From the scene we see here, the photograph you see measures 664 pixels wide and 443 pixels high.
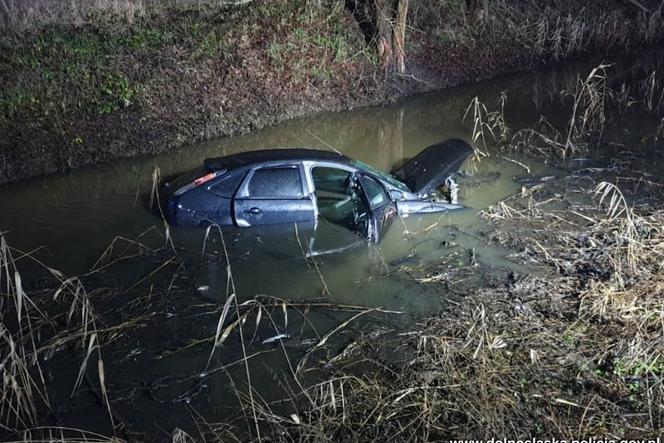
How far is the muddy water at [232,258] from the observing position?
6418 millimetres

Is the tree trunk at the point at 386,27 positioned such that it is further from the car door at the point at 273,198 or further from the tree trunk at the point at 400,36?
the car door at the point at 273,198

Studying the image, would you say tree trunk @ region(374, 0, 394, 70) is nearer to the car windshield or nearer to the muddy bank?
the muddy bank

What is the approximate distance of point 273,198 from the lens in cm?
925

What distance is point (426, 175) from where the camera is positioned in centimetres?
992

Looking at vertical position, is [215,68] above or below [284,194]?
above

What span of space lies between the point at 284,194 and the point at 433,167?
2563 millimetres

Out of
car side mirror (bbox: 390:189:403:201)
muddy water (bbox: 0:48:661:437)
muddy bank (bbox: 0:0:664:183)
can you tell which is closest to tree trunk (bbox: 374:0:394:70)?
muddy bank (bbox: 0:0:664:183)

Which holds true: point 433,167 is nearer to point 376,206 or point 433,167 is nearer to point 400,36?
point 376,206

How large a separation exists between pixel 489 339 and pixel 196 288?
3.86 m

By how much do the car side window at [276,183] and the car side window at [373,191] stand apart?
38.9 inches

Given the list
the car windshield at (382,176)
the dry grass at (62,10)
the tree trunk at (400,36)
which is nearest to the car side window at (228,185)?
the car windshield at (382,176)

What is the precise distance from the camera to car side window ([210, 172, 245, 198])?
9039 millimetres

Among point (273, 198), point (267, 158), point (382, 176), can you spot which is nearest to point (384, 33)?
point (382, 176)

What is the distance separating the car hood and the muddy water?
60 centimetres
